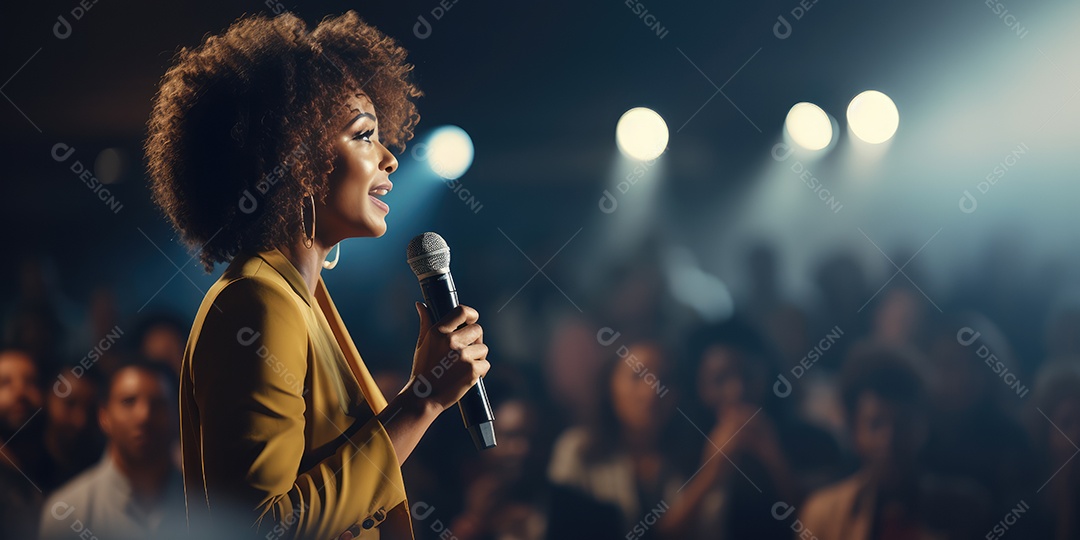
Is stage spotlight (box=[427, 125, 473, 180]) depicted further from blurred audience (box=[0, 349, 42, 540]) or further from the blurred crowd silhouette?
blurred audience (box=[0, 349, 42, 540])

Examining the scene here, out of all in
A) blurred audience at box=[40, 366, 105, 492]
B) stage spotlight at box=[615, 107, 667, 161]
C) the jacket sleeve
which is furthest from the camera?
stage spotlight at box=[615, 107, 667, 161]

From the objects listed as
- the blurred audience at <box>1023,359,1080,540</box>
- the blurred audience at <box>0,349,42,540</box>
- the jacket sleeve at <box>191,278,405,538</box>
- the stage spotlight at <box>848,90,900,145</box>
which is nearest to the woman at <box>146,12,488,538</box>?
the jacket sleeve at <box>191,278,405,538</box>

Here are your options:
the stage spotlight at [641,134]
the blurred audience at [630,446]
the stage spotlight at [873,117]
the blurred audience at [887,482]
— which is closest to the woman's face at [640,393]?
the blurred audience at [630,446]

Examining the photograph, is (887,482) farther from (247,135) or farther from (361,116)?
(247,135)

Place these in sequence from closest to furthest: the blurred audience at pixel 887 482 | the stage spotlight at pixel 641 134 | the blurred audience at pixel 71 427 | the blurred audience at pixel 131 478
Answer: the blurred audience at pixel 131 478
the blurred audience at pixel 887 482
the blurred audience at pixel 71 427
the stage spotlight at pixel 641 134

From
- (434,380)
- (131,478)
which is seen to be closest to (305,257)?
(434,380)

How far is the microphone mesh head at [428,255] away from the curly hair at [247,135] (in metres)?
0.15

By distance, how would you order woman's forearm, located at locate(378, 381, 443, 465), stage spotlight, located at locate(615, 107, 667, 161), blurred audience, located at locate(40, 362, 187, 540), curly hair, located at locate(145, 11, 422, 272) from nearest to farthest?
1. woman's forearm, located at locate(378, 381, 443, 465)
2. curly hair, located at locate(145, 11, 422, 272)
3. blurred audience, located at locate(40, 362, 187, 540)
4. stage spotlight, located at locate(615, 107, 667, 161)

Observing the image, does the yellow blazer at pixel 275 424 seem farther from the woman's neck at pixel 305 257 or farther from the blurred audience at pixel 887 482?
the blurred audience at pixel 887 482

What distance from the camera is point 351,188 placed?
106cm

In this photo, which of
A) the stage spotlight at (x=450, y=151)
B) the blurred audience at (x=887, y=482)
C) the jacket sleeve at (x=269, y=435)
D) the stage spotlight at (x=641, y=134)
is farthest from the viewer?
the stage spotlight at (x=641, y=134)

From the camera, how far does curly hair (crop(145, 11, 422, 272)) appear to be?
103 cm

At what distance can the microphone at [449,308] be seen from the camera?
1027 mm

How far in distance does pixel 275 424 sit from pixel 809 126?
9.92 ft
